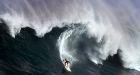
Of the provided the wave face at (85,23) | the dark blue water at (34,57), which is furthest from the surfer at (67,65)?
the wave face at (85,23)

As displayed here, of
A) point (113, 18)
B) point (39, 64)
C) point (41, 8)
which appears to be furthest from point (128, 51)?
point (39, 64)

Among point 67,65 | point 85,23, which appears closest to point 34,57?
point 67,65

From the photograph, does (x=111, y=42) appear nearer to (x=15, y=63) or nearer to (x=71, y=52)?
(x=71, y=52)

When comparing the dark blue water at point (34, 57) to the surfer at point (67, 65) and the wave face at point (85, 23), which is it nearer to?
the surfer at point (67, 65)

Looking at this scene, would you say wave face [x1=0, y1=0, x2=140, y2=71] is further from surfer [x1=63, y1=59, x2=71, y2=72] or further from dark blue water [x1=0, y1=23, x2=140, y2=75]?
surfer [x1=63, y1=59, x2=71, y2=72]

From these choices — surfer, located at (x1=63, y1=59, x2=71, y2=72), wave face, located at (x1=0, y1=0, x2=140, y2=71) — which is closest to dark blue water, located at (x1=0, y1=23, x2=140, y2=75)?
surfer, located at (x1=63, y1=59, x2=71, y2=72)
